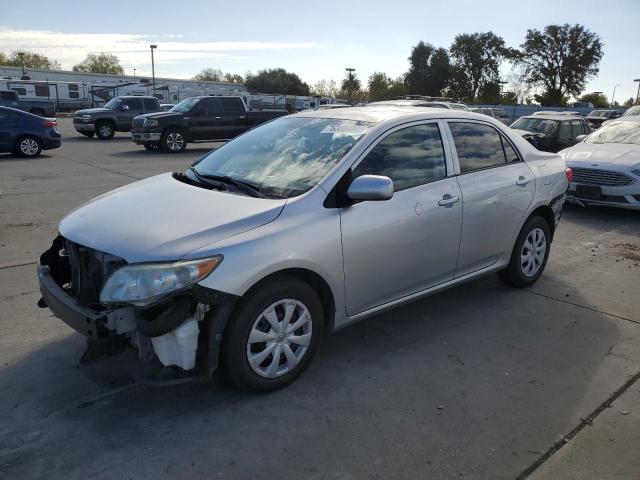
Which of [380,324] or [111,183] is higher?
[111,183]

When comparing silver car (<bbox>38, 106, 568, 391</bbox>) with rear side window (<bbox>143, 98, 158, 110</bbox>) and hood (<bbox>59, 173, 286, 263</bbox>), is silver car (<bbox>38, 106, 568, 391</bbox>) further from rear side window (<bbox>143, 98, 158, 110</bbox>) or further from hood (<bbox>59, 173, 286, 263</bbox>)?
rear side window (<bbox>143, 98, 158, 110</bbox>)

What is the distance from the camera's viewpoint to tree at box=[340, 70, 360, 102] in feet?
214

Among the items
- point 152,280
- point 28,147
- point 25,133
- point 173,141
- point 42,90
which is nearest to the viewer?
point 152,280

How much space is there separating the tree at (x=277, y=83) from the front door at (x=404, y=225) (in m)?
77.3

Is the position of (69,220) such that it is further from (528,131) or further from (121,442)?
(528,131)

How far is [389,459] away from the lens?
272cm

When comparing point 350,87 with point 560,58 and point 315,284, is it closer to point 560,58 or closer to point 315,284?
point 560,58

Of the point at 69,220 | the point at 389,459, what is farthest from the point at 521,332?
the point at 69,220

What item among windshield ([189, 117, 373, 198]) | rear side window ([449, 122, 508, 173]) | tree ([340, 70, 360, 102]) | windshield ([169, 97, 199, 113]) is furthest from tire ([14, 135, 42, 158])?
tree ([340, 70, 360, 102])

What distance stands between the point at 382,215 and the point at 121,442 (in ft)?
6.84

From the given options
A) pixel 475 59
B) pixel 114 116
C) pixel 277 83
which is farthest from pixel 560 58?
pixel 114 116

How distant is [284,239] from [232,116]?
55.0 ft

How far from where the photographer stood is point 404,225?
374cm

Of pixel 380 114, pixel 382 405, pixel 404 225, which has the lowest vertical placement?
pixel 382 405
